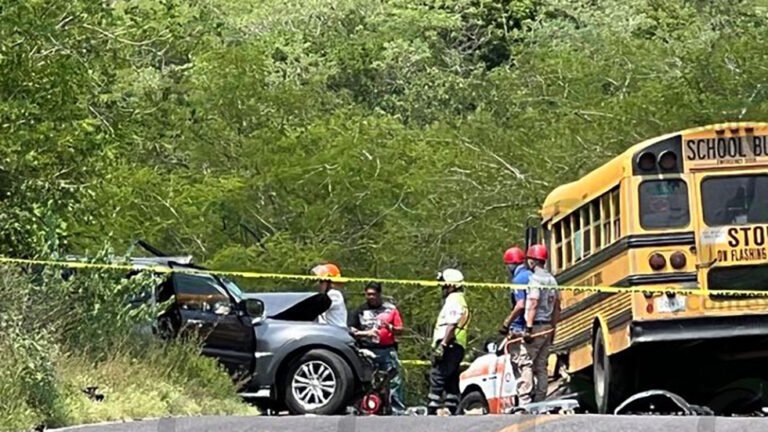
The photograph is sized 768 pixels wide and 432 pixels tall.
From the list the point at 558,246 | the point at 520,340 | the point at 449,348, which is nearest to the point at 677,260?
the point at 520,340

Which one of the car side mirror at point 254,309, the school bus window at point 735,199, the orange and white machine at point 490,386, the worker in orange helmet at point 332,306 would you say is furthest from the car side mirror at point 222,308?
the school bus window at point 735,199

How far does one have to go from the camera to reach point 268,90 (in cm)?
4338

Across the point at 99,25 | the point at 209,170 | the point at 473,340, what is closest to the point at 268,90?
the point at 209,170

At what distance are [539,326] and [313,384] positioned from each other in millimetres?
2398

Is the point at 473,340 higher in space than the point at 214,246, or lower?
lower

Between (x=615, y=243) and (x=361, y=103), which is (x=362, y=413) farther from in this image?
(x=361, y=103)

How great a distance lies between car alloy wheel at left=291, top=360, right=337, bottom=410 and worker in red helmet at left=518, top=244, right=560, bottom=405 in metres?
1.95

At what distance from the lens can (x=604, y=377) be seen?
15.2 metres

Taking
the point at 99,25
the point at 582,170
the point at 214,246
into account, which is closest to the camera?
the point at 99,25

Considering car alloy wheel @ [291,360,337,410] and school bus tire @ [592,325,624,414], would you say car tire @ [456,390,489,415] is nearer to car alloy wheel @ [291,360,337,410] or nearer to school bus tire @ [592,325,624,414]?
school bus tire @ [592,325,624,414]

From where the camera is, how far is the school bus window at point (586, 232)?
1627cm

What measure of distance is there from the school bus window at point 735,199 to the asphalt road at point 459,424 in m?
2.91

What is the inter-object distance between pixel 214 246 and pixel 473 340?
7.24 metres

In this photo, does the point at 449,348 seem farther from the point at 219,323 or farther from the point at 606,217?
the point at 219,323
